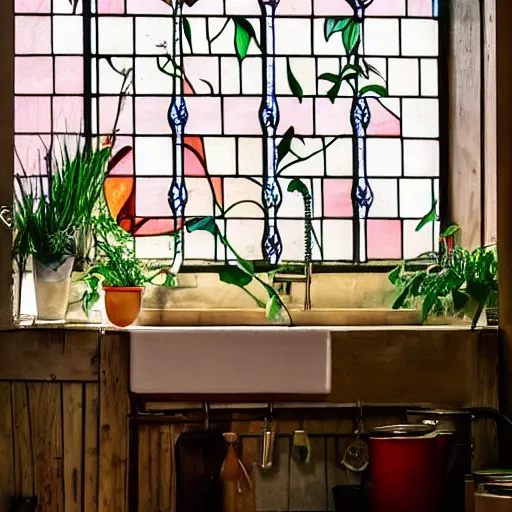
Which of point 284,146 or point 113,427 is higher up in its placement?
point 284,146

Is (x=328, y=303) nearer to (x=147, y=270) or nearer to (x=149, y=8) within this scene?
(x=147, y=270)

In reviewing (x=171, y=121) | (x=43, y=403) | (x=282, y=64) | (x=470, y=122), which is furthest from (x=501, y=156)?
(x=43, y=403)

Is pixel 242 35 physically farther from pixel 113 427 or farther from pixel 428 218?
pixel 113 427

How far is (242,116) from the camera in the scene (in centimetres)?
294

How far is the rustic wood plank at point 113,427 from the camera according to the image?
250 cm

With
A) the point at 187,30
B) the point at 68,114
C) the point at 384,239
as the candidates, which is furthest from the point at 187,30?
the point at 384,239

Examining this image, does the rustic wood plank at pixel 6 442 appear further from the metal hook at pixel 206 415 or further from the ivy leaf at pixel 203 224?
the ivy leaf at pixel 203 224

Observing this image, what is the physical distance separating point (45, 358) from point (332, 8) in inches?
56.0

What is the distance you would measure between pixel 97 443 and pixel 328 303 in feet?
2.73

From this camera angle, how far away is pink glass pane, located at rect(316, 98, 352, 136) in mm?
2947

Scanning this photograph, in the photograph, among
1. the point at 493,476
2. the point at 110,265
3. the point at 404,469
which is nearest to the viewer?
the point at 493,476

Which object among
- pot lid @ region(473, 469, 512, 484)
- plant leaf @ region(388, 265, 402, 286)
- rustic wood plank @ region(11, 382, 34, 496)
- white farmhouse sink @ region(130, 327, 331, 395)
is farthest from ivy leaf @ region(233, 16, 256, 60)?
pot lid @ region(473, 469, 512, 484)

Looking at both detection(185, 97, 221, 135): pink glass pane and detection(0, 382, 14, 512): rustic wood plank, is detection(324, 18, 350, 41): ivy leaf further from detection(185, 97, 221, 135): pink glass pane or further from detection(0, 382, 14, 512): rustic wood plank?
detection(0, 382, 14, 512): rustic wood plank

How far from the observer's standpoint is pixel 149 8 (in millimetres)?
2949
